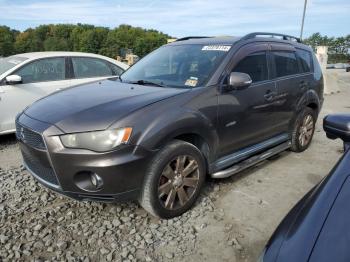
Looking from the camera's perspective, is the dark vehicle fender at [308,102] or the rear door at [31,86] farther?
the rear door at [31,86]

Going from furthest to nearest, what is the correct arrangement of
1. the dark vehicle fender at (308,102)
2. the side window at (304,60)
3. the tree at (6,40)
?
the tree at (6,40), the side window at (304,60), the dark vehicle fender at (308,102)

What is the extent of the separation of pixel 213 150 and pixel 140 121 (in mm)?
1038

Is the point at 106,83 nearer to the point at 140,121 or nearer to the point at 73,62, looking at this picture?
the point at 140,121

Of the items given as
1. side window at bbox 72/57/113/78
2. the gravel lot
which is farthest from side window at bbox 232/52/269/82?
side window at bbox 72/57/113/78

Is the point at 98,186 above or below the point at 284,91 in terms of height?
below

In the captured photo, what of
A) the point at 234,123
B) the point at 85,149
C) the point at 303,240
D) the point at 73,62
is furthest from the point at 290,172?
the point at 73,62

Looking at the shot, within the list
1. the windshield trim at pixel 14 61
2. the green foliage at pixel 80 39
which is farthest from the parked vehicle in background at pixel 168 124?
the green foliage at pixel 80 39

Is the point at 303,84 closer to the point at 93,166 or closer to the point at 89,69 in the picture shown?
the point at 93,166

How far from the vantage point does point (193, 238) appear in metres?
3.14

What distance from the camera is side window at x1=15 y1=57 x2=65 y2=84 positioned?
6.14 m

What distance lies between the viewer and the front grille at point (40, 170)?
3.12 m

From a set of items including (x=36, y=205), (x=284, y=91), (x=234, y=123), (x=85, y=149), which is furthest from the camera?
(x=284, y=91)

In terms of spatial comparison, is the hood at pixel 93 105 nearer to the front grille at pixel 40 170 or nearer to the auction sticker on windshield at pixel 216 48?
the front grille at pixel 40 170

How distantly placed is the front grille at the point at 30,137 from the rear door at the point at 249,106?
178 cm
